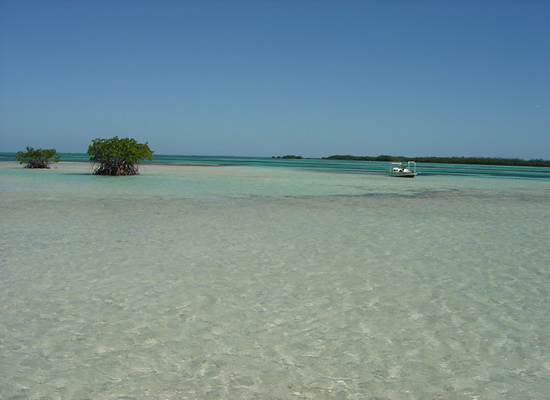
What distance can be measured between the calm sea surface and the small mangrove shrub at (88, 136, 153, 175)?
19847 mm

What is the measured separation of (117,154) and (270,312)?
26.4m

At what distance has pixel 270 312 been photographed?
15.6 ft

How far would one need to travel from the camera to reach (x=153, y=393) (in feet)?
10.3

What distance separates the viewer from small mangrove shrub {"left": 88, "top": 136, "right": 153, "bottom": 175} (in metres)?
29.1

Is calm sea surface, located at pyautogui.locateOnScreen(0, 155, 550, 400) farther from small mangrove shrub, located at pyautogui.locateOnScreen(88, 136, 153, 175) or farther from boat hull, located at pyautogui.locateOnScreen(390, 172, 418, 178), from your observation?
boat hull, located at pyautogui.locateOnScreen(390, 172, 418, 178)

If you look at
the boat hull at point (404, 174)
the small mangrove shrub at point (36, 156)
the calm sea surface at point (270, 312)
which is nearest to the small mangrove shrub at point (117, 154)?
the small mangrove shrub at point (36, 156)

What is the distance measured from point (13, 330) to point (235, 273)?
2717 mm

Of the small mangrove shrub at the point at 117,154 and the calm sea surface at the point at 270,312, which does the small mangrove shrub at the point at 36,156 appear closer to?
the small mangrove shrub at the point at 117,154

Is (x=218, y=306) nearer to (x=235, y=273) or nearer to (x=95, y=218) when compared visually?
(x=235, y=273)

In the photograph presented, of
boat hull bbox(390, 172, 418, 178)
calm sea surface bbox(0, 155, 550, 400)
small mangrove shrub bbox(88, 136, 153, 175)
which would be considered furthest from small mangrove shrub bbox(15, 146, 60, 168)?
calm sea surface bbox(0, 155, 550, 400)

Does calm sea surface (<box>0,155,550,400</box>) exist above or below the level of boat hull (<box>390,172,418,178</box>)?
below

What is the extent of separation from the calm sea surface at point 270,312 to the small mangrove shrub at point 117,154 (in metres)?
19.8

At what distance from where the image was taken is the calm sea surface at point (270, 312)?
11.0ft

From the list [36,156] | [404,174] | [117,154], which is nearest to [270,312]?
[117,154]
